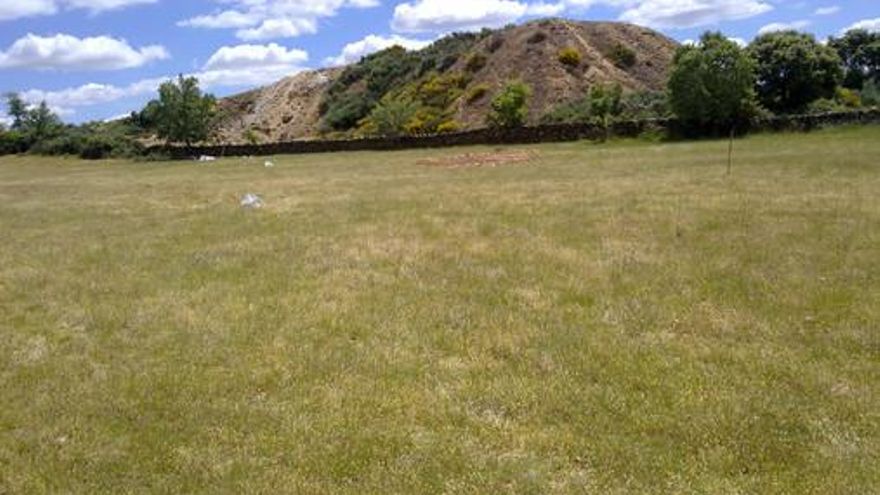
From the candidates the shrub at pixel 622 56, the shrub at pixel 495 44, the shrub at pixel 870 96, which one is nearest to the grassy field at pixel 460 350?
the shrub at pixel 870 96

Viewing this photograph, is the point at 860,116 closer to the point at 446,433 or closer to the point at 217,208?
the point at 217,208

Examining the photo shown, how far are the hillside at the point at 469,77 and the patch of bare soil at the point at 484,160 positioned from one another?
23070 mm

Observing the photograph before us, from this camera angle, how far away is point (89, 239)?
18.5 metres

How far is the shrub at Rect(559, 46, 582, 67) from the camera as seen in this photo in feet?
236

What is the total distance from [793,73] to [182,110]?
41525 mm

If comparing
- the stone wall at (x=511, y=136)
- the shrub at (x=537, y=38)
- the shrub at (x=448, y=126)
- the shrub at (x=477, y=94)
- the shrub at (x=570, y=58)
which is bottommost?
the stone wall at (x=511, y=136)

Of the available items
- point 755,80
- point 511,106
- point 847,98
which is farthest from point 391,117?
point 847,98

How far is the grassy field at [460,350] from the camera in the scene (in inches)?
262

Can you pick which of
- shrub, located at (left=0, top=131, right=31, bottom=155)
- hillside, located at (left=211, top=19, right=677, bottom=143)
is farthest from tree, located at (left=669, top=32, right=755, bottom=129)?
shrub, located at (left=0, top=131, right=31, bottom=155)

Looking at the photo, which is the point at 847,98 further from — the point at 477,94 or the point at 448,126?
the point at 477,94

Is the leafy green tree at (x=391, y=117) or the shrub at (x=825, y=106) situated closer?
the shrub at (x=825, y=106)

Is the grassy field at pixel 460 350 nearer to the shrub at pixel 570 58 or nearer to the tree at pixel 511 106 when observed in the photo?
the tree at pixel 511 106

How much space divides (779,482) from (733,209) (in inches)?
475

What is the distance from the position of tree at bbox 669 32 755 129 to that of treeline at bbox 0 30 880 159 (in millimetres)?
48
